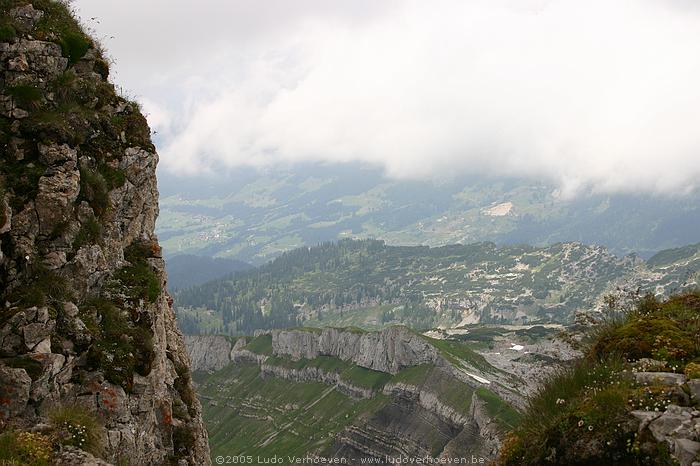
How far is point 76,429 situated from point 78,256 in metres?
8.90

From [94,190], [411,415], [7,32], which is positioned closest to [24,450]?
[94,190]

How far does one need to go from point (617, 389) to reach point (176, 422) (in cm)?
2255

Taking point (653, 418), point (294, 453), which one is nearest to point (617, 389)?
point (653, 418)

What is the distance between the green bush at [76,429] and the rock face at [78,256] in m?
0.75

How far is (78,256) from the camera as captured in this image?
2492 centimetres

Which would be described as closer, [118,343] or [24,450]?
[24,450]

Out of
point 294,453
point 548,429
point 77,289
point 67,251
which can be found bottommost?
point 294,453

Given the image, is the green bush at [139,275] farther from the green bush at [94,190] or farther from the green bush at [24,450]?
the green bush at [24,450]

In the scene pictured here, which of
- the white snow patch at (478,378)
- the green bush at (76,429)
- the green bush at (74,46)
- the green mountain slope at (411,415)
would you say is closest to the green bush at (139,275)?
the green bush at (76,429)

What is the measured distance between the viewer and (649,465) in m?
13.0

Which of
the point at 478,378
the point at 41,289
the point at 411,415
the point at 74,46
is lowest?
the point at 411,415

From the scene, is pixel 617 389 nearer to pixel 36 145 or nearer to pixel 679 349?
pixel 679 349

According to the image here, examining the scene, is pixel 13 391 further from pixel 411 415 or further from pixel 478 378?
pixel 478 378

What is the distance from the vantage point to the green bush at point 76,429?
17.8m
